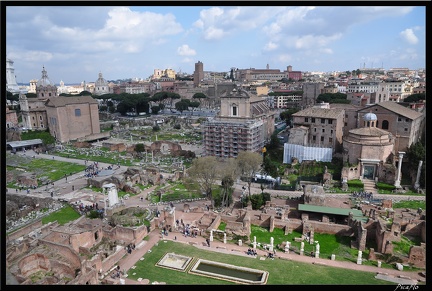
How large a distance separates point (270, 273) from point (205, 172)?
37.6 feet

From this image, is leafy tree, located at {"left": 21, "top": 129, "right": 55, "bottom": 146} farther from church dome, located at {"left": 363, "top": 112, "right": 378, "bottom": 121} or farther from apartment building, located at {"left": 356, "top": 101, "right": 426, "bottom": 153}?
apartment building, located at {"left": 356, "top": 101, "right": 426, "bottom": 153}

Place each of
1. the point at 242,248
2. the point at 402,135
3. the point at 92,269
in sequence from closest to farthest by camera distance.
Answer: the point at 92,269, the point at 242,248, the point at 402,135

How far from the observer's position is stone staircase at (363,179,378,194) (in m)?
30.8

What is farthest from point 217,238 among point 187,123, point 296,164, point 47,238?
point 187,123

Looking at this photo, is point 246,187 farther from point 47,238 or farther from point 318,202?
point 47,238

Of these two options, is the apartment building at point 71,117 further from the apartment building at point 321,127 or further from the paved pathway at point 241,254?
the paved pathway at point 241,254

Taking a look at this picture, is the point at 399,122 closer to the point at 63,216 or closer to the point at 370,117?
the point at 370,117

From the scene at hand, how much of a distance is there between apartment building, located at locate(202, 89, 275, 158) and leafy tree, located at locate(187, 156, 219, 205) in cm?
1423

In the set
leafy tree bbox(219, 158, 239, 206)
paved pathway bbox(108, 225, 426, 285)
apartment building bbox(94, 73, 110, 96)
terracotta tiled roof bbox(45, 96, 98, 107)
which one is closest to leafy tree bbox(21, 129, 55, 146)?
terracotta tiled roof bbox(45, 96, 98, 107)

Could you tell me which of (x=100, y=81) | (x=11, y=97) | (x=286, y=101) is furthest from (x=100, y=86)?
(x=286, y=101)

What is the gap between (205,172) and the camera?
27.0m

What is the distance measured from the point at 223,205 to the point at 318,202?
804 cm

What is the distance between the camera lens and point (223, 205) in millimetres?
27234

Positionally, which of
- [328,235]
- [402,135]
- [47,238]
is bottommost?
[328,235]
